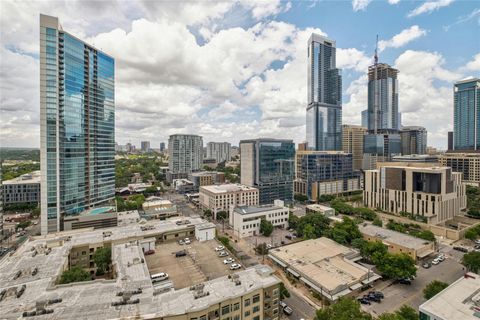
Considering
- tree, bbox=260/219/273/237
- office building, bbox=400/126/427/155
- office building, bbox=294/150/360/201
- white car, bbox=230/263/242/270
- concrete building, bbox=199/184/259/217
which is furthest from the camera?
office building, bbox=400/126/427/155

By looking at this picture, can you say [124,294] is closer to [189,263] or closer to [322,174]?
[189,263]

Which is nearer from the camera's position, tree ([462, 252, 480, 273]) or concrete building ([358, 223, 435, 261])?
tree ([462, 252, 480, 273])

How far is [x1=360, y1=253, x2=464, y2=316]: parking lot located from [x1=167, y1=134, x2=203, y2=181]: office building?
11987cm

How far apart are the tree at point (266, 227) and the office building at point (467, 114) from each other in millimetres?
160359

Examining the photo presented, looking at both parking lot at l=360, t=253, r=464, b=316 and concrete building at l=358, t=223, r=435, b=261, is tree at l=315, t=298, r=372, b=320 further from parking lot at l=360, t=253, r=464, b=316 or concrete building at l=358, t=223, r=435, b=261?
concrete building at l=358, t=223, r=435, b=261

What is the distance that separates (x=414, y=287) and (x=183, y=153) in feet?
413

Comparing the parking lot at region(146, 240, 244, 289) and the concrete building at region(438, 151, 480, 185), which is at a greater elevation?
the concrete building at region(438, 151, 480, 185)

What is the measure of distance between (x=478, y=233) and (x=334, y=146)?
4739 inches

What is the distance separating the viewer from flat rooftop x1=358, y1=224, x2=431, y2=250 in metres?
46.7

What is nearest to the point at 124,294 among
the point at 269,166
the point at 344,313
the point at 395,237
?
the point at 344,313

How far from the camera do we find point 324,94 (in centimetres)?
17075

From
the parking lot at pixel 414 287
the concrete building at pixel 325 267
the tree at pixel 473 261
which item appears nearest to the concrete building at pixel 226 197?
the concrete building at pixel 325 267

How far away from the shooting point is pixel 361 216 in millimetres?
72188

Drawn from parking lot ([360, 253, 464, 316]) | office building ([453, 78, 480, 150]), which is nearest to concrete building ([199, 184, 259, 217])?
parking lot ([360, 253, 464, 316])
